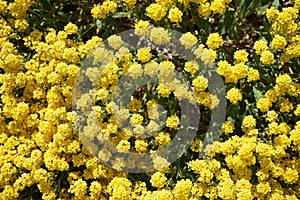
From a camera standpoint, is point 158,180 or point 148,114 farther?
point 148,114

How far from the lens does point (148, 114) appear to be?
433cm

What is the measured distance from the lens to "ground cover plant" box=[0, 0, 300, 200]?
4.18 meters

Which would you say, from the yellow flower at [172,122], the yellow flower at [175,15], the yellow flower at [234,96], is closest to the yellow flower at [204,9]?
the yellow flower at [175,15]

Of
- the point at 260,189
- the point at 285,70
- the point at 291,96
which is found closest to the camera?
the point at 260,189

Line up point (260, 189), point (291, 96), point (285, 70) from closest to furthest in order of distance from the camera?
point (260, 189), point (291, 96), point (285, 70)

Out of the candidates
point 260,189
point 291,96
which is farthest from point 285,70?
point 260,189

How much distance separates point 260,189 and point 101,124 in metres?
1.54

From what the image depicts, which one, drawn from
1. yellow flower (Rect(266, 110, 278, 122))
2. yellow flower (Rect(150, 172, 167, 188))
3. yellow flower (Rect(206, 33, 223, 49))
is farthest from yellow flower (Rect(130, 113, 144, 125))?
yellow flower (Rect(266, 110, 278, 122))

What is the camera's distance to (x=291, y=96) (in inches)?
177

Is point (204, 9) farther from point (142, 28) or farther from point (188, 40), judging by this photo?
point (142, 28)

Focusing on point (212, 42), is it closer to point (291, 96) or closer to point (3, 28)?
point (291, 96)

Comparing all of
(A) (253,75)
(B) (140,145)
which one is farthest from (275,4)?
(B) (140,145)

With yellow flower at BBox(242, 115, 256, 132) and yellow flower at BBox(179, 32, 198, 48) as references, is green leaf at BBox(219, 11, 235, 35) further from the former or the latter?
yellow flower at BBox(242, 115, 256, 132)

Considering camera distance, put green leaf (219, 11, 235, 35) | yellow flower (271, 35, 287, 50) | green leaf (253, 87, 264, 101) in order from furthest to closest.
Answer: green leaf (219, 11, 235, 35), green leaf (253, 87, 264, 101), yellow flower (271, 35, 287, 50)
